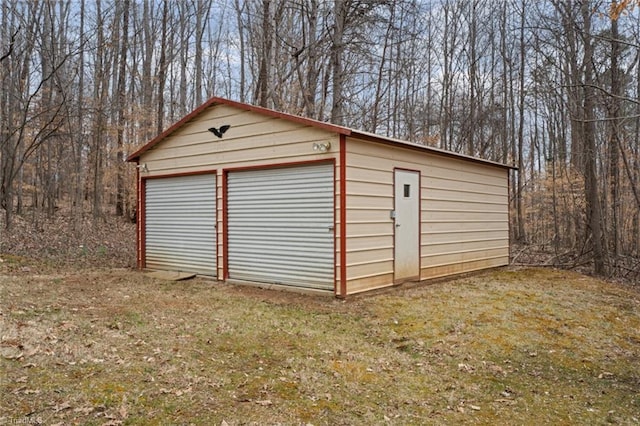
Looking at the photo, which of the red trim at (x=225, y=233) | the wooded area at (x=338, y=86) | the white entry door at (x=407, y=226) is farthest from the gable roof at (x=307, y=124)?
the wooded area at (x=338, y=86)

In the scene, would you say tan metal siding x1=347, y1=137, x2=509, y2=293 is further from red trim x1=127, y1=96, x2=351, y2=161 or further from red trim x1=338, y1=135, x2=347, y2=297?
red trim x1=127, y1=96, x2=351, y2=161

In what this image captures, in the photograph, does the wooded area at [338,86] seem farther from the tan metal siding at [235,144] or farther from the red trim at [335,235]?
the red trim at [335,235]

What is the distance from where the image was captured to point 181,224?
870cm

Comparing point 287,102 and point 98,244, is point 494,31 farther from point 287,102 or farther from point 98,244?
point 98,244

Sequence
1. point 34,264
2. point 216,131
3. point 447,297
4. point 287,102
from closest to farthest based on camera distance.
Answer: point 447,297 → point 216,131 → point 34,264 → point 287,102

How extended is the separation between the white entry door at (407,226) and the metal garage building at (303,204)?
0.02 meters

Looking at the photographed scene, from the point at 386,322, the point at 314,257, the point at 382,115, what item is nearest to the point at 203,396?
the point at 386,322

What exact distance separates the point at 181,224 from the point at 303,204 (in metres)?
3.09

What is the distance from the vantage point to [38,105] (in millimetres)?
13023

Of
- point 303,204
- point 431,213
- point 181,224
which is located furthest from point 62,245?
point 431,213

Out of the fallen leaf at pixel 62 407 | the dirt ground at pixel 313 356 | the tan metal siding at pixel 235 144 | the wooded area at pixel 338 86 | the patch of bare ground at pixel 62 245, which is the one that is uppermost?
the wooded area at pixel 338 86

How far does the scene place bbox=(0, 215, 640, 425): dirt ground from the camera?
2.90 m

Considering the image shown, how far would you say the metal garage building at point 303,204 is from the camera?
21.2 ft

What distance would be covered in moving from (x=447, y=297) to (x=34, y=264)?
25.5 ft
